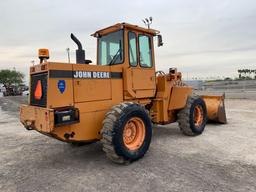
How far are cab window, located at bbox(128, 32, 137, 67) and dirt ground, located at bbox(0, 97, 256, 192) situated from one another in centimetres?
217

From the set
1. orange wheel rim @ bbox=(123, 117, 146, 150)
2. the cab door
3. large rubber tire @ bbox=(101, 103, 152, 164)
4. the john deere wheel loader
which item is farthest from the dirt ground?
the cab door

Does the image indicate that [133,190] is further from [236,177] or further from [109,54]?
[109,54]

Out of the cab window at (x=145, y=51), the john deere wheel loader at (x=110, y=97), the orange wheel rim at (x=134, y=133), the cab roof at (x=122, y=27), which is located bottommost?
the orange wheel rim at (x=134, y=133)

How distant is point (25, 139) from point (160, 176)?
524 cm

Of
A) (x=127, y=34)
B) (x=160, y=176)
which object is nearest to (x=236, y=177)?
(x=160, y=176)

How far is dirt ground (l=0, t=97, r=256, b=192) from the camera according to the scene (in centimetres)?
437

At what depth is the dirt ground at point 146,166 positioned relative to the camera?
4371 mm

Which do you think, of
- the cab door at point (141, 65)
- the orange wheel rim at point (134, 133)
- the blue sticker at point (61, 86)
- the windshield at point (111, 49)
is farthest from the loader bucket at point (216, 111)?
the blue sticker at point (61, 86)

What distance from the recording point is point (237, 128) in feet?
28.6

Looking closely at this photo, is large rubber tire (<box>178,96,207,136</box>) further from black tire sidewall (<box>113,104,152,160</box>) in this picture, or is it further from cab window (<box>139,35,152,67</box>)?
black tire sidewall (<box>113,104,152,160</box>)

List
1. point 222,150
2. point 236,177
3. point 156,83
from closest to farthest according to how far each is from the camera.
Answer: point 236,177 → point 222,150 → point 156,83

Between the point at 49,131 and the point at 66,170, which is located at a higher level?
the point at 49,131

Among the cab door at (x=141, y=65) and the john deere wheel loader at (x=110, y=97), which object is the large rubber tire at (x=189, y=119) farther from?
the cab door at (x=141, y=65)

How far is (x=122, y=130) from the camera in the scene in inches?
207
